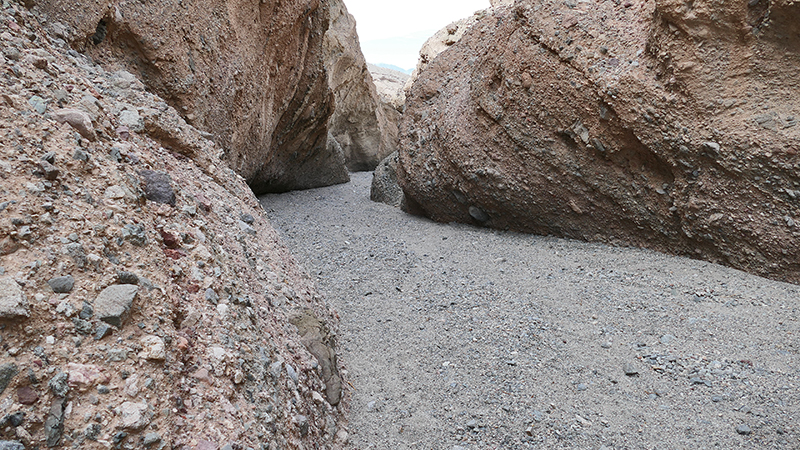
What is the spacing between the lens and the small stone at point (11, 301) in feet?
3.78

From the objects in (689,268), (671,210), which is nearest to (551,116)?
(671,210)

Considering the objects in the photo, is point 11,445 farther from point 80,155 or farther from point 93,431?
point 80,155

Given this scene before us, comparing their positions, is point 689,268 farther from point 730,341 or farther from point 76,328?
point 76,328

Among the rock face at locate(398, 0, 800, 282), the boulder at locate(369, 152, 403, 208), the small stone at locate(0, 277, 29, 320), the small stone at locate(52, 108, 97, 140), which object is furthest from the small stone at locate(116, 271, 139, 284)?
the boulder at locate(369, 152, 403, 208)

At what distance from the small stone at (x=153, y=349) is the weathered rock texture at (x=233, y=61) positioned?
6.18 feet

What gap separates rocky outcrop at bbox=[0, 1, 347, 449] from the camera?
119cm

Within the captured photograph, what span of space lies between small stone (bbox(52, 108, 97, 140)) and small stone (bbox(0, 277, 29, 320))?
0.71 meters

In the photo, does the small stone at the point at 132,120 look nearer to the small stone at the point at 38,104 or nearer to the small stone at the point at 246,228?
the small stone at the point at 38,104

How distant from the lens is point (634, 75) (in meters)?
3.85

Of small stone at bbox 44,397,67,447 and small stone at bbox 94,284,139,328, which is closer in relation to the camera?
small stone at bbox 44,397,67,447

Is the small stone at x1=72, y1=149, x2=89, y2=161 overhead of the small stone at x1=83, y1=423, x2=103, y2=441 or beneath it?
overhead

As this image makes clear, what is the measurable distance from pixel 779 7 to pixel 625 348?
7.50 feet

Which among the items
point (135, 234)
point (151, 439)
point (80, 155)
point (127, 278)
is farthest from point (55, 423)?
point (80, 155)

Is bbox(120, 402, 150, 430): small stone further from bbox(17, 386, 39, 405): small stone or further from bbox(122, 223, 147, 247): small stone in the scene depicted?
bbox(122, 223, 147, 247): small stone
